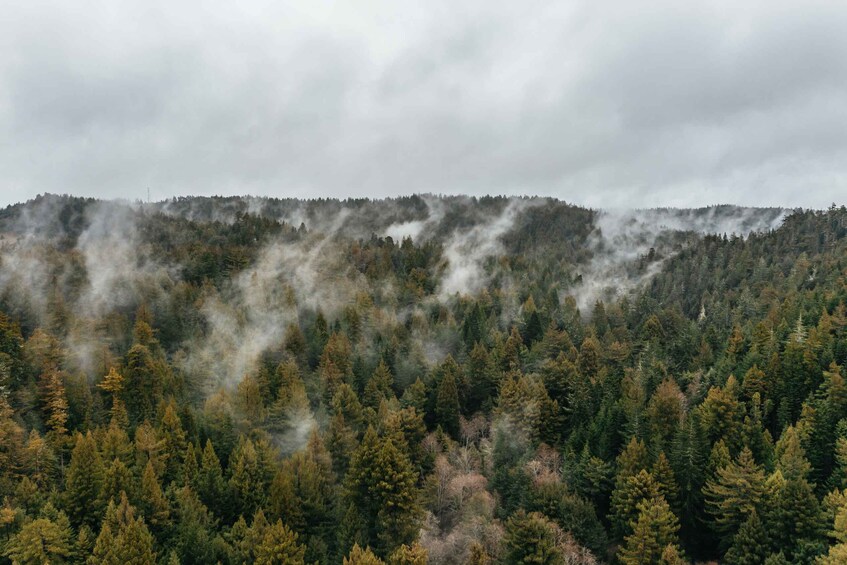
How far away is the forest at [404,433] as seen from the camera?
51812 mm

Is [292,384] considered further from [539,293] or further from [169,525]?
[539,293]

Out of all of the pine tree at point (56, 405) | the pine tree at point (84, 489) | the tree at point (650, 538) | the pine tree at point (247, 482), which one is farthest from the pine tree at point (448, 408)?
the pine tree at point (56, 405)

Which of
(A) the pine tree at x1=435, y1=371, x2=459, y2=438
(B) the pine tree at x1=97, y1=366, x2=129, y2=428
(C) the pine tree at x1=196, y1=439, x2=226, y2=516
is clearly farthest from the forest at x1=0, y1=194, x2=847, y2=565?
(B) the pine tree at x1=97, y1=366, x2=129, y2=428

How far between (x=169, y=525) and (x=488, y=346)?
61164mm

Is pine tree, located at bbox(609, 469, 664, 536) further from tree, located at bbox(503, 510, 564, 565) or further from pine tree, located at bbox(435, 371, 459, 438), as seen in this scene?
pine tree, located at bbox(435, 371, 459, 438)

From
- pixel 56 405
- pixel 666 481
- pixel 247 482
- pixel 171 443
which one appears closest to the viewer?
pixel 666 481

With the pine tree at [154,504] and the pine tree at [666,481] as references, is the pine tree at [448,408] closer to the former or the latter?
the pine tree at [666,481]

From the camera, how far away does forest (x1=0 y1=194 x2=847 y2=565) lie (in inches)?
2040

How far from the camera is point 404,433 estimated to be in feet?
229

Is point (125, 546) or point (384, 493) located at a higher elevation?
point (384, 493)

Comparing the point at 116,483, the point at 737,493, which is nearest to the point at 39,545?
the point at 116,483

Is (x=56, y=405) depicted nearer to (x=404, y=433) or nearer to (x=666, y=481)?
(x=404, y=433)

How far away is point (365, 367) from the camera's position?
305ft

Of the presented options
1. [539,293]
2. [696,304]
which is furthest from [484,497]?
[696,304]
